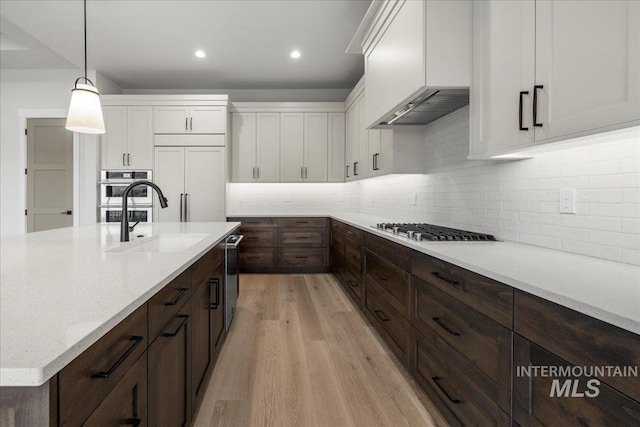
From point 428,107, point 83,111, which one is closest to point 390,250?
point 428,107

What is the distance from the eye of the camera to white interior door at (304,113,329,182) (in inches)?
218

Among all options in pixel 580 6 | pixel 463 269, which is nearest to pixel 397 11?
pixel 580 6

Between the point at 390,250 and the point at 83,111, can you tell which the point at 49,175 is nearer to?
the point at 83,111

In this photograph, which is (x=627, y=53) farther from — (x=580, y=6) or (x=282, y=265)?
(x=282, y=265)

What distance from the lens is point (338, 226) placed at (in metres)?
4.63

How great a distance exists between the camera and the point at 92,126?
247cm

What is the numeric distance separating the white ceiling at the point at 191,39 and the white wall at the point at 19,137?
0.65 feet

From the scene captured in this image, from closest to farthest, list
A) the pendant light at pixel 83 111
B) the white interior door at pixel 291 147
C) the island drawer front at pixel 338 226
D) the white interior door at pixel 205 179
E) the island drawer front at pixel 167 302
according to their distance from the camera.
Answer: the island drawer front at pixel 167 302, the pendant light at pixel 83 111, the island drawer front at pixel 338 226, the white interior door at pixel 205 179, the white interior door at pixel 291 147

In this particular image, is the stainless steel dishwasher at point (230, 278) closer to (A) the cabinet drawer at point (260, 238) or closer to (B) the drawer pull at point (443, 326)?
(B) the drawer pull at point (443, 326)

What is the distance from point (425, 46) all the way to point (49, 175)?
5960mm

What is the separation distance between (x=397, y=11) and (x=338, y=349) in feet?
7.96

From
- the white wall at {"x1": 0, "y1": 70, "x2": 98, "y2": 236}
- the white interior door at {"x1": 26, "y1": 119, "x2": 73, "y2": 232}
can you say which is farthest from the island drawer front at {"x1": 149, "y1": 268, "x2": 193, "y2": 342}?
the white interior door at {"x1": 26, "y1": 119, "x2": 73, "y2": 232}

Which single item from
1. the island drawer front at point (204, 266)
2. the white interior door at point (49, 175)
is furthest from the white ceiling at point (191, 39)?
the island drawer front at point (204, 266)

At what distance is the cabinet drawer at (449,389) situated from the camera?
1.36 meters
